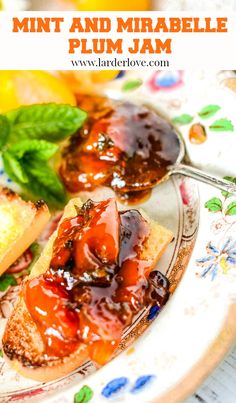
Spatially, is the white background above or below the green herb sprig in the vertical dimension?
above

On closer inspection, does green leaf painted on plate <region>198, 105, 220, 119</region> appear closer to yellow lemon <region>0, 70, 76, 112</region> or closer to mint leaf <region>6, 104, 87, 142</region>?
mint leaf <region>6, 104, 87, 142</region>

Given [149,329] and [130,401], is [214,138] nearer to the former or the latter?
[149,329]

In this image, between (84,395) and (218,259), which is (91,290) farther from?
(218,259)

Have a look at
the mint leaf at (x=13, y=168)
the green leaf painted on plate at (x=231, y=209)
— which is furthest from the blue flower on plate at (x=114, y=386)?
the mint leaf at (x=13, y=168)

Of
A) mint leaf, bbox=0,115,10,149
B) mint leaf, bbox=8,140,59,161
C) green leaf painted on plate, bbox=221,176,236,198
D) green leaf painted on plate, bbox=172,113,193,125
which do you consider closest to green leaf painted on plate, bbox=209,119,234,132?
green leaf painted on plate, bbox=172,113,193,125

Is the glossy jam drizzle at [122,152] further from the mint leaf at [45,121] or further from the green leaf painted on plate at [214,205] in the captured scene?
the green leaf painted on plate at [214,205]
